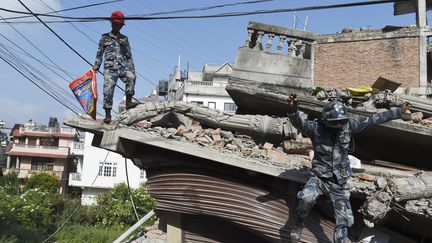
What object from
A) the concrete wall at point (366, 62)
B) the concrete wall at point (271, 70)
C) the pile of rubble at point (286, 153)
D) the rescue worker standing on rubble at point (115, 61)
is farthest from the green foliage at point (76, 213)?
the concrete wall at point (271, 70)

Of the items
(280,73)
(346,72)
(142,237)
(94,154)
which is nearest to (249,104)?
(280,73)

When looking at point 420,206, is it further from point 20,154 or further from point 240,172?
point 20,154

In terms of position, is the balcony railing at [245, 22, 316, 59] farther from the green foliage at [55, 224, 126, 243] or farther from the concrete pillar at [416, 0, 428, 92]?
the green foliage at [55, 224, 126, 243]

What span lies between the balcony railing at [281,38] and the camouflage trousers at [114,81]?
2501mm

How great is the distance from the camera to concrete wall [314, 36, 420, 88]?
15617 millimetres

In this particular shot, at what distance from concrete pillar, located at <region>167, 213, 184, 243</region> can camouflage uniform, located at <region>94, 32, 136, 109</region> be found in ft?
7.43

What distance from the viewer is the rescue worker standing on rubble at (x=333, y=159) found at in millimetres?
6348

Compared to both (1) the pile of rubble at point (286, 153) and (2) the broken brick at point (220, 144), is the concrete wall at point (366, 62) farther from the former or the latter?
(2) the broken brick at point (220, 144)

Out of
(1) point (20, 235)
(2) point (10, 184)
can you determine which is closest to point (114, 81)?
(1) point (20, 235)

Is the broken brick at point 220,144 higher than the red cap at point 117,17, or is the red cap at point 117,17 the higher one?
the red cap at point 117,17

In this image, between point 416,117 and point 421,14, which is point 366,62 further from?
point 416,117

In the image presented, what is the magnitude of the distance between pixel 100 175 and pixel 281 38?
31.3 meters

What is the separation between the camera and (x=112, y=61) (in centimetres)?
880

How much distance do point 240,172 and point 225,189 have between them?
0.37 m
